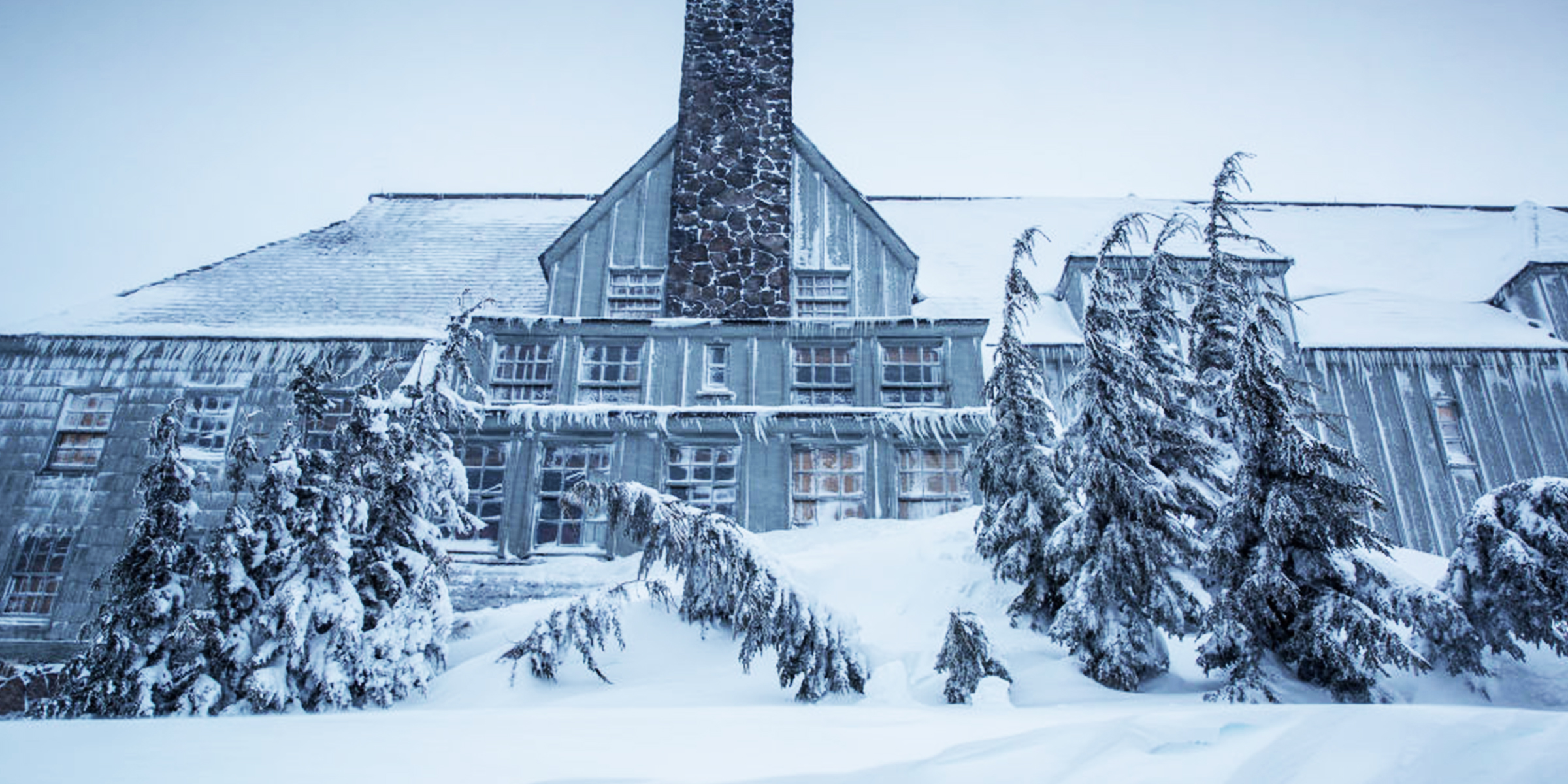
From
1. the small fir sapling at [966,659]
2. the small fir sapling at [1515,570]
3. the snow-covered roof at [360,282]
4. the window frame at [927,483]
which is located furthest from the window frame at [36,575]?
the small fir sapling at [1515,570]

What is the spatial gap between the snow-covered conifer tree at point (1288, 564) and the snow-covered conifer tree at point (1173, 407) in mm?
1040

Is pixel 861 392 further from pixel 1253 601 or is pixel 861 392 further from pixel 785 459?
pixel 1253 601

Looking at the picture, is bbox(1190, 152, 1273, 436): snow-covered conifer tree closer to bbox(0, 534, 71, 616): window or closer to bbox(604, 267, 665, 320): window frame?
bbox(604, 267, 665, 320): window frame

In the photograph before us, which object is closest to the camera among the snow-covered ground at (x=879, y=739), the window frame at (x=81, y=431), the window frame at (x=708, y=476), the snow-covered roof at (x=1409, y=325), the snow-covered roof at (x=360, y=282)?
the snow-covered ground at (x=879, y=739)

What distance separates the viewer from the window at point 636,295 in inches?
782

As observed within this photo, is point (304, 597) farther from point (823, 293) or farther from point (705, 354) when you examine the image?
point (823, 293)

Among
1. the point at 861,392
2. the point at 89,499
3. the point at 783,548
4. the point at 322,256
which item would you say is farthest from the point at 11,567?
the point at 861,392

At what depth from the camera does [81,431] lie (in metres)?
18.7

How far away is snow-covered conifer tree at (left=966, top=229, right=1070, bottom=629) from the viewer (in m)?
10.0

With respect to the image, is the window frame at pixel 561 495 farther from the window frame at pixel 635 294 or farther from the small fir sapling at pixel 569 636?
the small fir sapling at pixel 569 636

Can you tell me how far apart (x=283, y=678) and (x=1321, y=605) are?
10.4 meters

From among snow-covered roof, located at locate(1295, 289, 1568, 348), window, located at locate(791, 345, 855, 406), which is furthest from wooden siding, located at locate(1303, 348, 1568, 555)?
window, located at locate(791, 345, 855, 406)

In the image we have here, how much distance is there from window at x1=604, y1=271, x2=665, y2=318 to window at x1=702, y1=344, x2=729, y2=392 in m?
1.87

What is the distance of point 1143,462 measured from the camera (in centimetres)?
886
